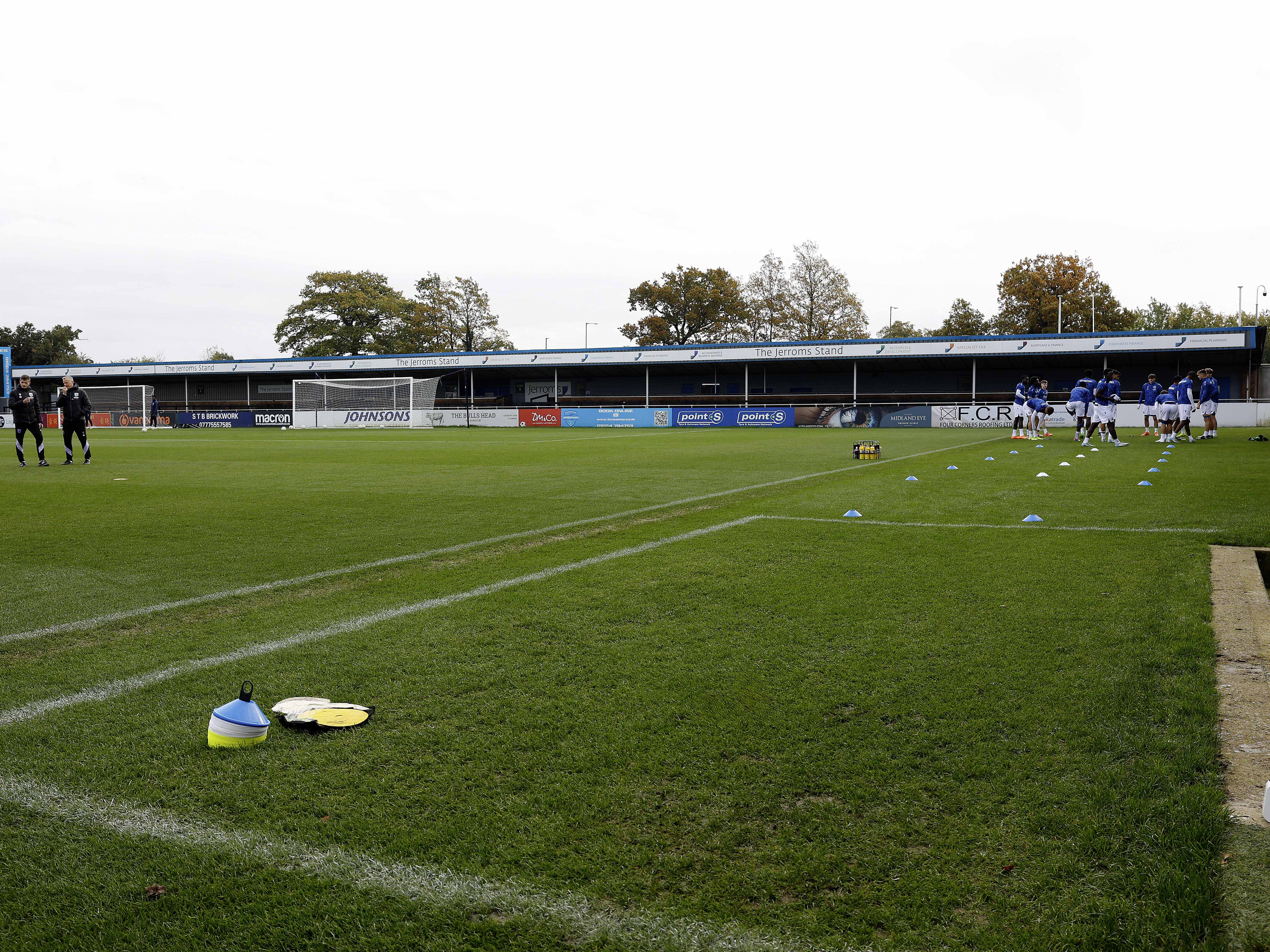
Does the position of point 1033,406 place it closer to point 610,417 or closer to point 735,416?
point 735,416

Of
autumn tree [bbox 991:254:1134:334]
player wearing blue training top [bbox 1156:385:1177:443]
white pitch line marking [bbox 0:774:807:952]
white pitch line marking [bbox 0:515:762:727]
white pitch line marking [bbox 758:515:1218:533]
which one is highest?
autumn tree [bbox 991:254:1134:334]

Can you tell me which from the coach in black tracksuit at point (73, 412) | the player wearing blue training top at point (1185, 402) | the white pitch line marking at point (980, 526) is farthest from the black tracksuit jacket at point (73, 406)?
the player wearing blue training top at point (1185, 402)

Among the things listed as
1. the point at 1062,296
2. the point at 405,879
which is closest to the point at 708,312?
the point at 1062,296

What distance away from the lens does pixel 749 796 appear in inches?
103

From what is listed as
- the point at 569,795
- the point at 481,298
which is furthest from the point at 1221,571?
the point at 481,298

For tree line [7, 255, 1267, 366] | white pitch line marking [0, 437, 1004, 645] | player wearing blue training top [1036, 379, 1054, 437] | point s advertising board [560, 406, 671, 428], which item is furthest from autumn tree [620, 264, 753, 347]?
white pitch line marking [0, 437, 1004, 645]

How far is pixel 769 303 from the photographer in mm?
70438

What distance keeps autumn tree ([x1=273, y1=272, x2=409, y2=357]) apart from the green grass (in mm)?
70768

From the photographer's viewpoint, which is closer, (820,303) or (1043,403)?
(1043,403)

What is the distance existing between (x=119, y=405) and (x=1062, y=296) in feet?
206

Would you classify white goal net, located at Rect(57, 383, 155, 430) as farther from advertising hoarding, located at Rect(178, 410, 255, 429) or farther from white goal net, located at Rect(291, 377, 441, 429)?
white goal net, located at Rect(291, 377, 441, 429)

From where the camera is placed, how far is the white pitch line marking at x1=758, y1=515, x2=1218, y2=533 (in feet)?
24.8

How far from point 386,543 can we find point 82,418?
12894 mm

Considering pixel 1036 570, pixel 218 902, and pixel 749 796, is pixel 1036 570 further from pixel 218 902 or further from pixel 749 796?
pixel 218 902
